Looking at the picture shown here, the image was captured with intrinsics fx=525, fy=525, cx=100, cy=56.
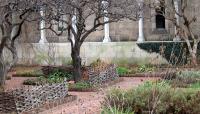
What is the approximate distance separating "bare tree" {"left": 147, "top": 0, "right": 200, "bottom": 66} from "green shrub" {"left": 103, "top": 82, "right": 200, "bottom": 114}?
15585mm

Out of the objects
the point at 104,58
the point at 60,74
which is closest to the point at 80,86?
the point at 60,74

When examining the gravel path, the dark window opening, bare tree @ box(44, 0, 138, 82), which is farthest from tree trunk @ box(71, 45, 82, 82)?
the dark window opening

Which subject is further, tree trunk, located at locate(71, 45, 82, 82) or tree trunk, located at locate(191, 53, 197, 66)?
tree trunk, located at locate(191, 53, 197, 66)

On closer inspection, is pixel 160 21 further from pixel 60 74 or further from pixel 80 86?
pixel 80 86

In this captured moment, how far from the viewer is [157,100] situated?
12.2 m

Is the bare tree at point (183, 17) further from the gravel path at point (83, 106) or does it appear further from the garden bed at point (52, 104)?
the garden bed at point (52, 104)

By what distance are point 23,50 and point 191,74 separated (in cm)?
1608

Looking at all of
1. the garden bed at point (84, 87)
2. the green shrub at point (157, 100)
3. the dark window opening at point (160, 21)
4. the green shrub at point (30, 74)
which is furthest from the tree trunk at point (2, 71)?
the dark window opening at point (160, 21)

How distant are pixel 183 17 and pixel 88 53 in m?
6.75

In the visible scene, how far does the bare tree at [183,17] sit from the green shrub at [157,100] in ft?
51.1

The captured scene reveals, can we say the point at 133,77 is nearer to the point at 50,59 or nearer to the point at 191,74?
the point at 191,74

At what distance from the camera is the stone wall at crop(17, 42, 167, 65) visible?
32125mm

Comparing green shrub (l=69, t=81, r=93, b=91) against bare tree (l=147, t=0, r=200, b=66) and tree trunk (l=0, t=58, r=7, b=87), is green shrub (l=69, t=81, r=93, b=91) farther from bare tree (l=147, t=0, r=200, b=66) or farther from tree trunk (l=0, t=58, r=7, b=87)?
bare tree (l=147, t=0, r=200, b=66)

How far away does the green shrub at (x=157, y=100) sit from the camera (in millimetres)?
12305
